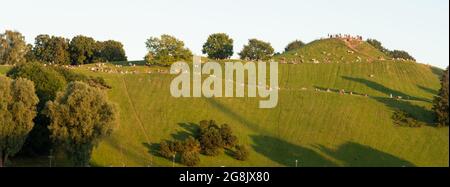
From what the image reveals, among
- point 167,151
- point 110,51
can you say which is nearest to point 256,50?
point 110,51

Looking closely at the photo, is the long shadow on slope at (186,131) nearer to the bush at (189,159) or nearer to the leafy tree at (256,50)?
the bush at (189,159)

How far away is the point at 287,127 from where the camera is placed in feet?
358

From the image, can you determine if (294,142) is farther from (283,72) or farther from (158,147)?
(283,72)

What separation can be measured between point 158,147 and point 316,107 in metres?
29.6

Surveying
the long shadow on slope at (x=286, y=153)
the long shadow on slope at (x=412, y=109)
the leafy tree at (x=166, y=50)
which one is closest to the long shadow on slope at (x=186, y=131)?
the long shadow on slope at (x=286, y=153)

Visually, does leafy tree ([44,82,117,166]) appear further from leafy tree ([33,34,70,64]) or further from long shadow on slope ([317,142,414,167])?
leafy tree ([33,34,70,64])

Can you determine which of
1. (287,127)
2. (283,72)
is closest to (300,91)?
(287,127)

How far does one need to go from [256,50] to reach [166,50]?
43.0 metres

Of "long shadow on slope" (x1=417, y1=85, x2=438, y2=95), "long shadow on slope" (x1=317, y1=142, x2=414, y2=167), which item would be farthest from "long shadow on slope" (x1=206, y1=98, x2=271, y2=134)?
"long shadow on slope" (x1=417, y1=85, x2=438, y2=95)

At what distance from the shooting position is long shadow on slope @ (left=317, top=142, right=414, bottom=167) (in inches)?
3834

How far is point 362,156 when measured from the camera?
3927 inches

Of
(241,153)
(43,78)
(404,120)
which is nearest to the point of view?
(241,153)

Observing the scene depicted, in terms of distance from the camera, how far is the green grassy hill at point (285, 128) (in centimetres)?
9844

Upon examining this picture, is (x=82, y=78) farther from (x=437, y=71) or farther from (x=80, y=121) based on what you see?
(x=437, y=71)
